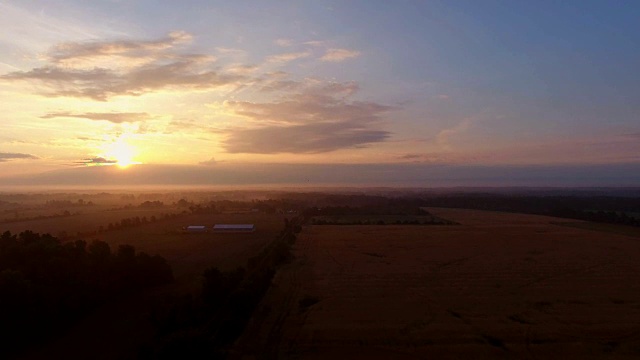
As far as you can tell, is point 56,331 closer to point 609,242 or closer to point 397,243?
point 397,243

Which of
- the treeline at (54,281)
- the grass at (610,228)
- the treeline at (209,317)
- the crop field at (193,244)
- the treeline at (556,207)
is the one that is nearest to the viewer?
the treeline at (209,317)

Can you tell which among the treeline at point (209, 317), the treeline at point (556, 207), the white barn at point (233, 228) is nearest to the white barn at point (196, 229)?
the white barn at point (233, 228)

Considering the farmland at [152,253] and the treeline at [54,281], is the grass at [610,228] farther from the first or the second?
the treeline at [54,281]

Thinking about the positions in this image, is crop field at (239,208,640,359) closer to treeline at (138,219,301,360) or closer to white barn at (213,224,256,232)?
treeline at (138,219,301,360)

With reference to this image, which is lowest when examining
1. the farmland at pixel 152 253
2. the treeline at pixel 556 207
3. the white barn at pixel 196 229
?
the farmland at pixel 152 253

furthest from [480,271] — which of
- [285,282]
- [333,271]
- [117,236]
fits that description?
[117,236]

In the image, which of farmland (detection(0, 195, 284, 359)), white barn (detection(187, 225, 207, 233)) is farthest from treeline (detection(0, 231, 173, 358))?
white barn (detection(187, 225, 207, 233))

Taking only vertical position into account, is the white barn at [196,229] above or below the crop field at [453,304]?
above
